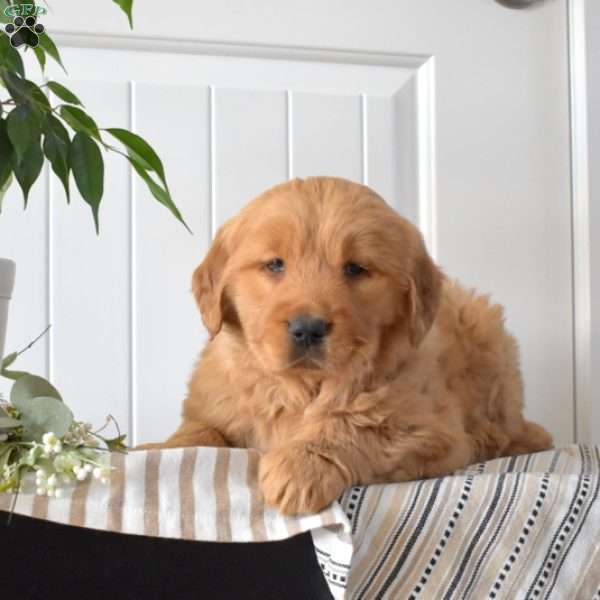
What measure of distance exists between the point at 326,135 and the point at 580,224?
0.66 metres

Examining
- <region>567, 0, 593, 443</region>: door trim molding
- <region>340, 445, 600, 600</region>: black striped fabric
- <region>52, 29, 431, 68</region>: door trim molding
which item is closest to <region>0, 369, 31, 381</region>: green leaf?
<region>340, 445, 600, 600</region>: black striped fabric

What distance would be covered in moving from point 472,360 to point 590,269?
0.57 meters

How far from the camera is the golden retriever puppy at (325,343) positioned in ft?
4.35

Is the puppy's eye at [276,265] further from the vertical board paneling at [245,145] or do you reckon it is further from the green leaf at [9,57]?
the vertical board paneling at [245,145]

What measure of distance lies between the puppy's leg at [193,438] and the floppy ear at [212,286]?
0.16m

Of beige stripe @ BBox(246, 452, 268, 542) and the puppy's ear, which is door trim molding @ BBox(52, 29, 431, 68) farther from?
beige stripe @ BBox(246, 452, 268, 542)

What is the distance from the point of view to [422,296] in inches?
58.0

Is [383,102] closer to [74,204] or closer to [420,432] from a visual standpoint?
[74,204]

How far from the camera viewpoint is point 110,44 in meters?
2.05

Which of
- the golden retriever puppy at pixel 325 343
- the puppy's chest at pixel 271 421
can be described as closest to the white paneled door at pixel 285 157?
the golden retriever puppy at pixel 325 343

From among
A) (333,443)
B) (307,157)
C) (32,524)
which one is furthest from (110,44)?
(32,524)

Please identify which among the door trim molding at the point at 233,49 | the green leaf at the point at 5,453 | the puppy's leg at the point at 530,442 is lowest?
the puppy's leg at the point at 530,442

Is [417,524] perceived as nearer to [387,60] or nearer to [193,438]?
[193,438]

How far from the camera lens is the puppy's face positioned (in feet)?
4.36
